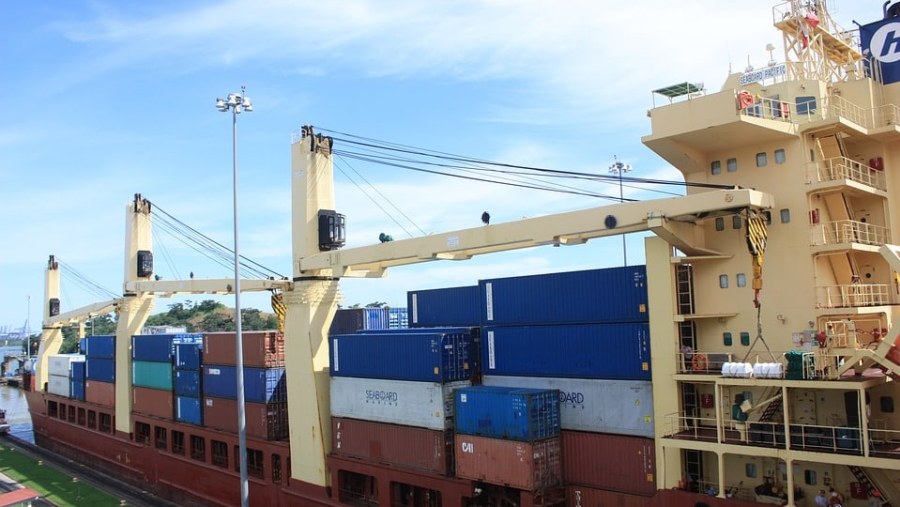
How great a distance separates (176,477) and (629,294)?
27.9 metres

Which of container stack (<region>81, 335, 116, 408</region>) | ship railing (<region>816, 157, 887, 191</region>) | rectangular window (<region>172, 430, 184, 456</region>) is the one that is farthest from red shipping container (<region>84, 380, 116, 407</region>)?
ship railing (<region>816, 157, 887, 191</region>)

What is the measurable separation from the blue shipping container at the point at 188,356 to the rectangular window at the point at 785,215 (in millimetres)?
28177

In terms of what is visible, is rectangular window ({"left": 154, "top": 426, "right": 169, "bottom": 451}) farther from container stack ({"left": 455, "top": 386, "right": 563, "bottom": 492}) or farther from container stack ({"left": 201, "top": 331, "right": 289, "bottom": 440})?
container stack ({"left": 455, "top": 386, "right": 563, "bottom": 492})

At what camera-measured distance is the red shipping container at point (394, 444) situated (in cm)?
2167

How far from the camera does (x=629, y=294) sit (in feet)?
61.9

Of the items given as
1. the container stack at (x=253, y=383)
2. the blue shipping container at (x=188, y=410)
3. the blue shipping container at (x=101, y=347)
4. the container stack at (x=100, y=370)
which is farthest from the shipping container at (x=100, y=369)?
the container stack at (x=253, y=383)

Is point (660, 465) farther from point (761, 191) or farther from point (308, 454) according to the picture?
point (308, 454)

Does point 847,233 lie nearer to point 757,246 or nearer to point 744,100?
point 757,246

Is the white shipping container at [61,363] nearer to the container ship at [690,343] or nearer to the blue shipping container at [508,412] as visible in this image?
the container ship at [690,343]

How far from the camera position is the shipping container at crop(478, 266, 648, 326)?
18828mm

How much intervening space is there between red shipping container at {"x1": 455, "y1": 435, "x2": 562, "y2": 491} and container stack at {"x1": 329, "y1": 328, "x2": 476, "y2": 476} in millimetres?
1560

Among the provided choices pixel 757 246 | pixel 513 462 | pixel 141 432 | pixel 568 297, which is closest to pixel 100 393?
pixel 141 432

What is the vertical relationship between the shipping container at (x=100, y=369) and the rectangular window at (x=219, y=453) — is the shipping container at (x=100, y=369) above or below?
above

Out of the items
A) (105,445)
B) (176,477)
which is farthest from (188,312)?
(176,477)
